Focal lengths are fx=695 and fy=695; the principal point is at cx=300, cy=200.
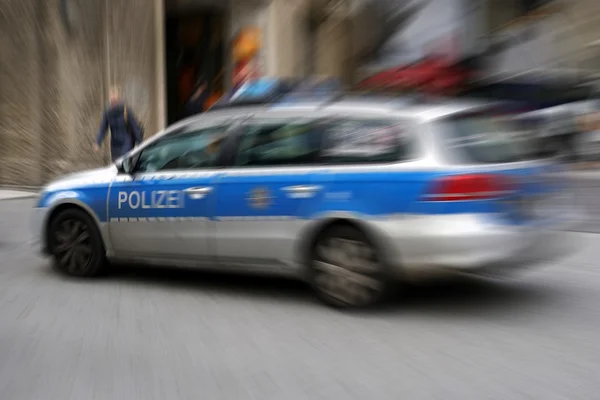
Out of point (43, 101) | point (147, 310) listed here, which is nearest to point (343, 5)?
point (43, 101)

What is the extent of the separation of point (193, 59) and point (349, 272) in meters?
12.7

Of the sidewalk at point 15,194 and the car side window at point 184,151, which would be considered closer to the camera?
the car side window at point 184,151

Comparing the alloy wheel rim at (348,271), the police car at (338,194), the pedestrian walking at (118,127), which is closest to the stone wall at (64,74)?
the pedestrian walking at (118,127)

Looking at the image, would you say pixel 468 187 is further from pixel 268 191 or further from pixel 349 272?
pixel 268 191

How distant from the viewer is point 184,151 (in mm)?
6254

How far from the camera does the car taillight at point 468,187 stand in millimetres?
4867

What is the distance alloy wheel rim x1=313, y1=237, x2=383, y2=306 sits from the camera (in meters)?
5.25

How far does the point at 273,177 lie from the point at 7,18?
11.8 m

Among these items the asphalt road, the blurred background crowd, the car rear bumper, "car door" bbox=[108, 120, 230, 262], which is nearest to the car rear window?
the car rear bumper

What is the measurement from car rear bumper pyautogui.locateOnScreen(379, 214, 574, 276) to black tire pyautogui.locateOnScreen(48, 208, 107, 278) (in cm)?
304

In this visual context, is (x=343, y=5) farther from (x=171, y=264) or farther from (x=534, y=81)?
(x=171, y=264)

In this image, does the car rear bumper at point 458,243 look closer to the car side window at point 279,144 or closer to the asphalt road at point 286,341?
the asphalt road at point 286,341

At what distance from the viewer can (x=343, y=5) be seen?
13.7 m

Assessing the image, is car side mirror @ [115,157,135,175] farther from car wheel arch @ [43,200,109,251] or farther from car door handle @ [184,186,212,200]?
car door handle @ [184,186,212,200]
